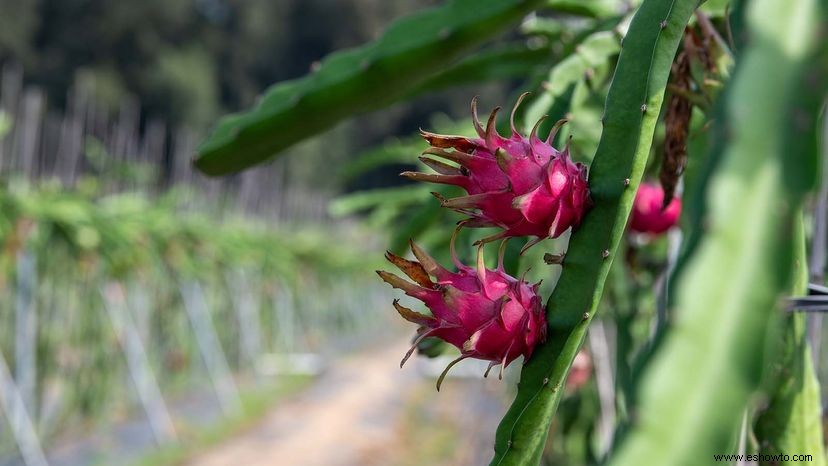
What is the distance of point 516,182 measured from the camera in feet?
1.52

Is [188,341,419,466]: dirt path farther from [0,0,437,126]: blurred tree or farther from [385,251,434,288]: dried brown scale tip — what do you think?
[0,0,437,126]: blurred tree

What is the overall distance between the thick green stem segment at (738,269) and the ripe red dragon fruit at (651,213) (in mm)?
497

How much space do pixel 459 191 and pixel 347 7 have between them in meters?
23.2

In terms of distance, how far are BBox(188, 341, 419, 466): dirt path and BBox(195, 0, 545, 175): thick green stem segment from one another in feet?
13.9

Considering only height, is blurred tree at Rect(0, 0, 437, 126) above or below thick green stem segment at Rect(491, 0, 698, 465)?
above

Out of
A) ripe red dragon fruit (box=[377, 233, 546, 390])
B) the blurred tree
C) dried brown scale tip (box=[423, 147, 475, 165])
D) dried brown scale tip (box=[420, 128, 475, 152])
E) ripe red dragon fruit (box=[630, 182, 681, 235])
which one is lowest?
ripe red dragon fruit (box=[377, 233, 546, 390])

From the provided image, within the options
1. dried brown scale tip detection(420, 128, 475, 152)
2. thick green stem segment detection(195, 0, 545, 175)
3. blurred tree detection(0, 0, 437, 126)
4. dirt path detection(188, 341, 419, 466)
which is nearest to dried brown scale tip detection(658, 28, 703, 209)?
thick green stem segment detection(195, 0, 545, 175)

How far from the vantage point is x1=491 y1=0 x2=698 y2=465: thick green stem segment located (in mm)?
445

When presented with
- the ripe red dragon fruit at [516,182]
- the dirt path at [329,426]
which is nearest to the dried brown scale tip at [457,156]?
the ripe red dragon fruit at [516,182]

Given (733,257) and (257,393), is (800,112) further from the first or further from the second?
(257,393)

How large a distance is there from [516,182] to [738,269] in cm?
18

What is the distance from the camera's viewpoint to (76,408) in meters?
4.70

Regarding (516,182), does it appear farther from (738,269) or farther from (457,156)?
(738,269)

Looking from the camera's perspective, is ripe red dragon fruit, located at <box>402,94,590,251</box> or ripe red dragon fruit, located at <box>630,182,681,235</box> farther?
ripe red dragon fruit, located at <box>630,182,681,235</box>
